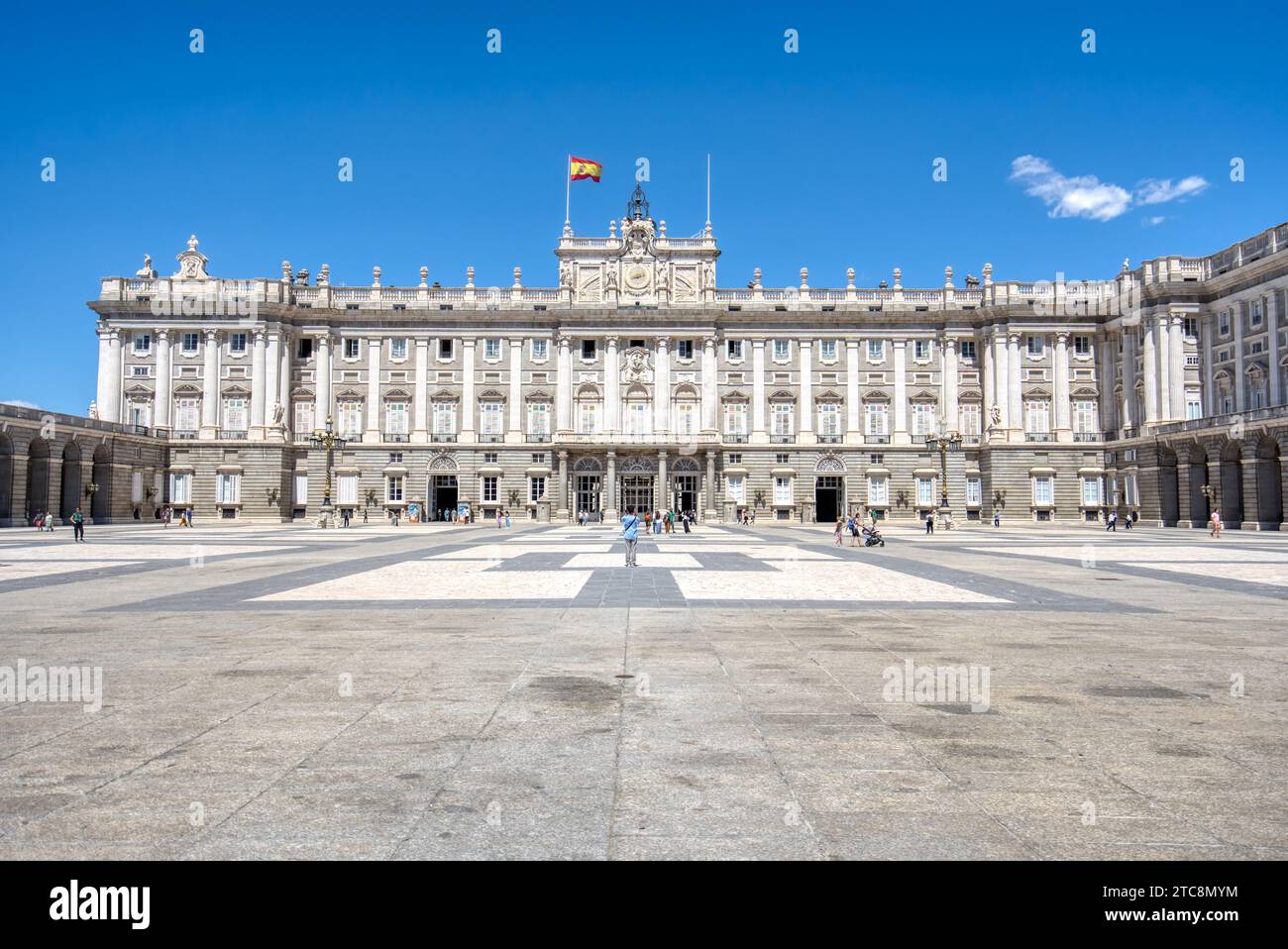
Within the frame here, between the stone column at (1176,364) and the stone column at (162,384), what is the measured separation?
224 ft

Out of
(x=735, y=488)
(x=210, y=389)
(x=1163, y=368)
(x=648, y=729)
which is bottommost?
(x=648, y=729)

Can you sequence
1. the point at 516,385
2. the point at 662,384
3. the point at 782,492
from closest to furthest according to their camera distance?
the point at 782,492 < the point at 662,384 < the point at 516,385

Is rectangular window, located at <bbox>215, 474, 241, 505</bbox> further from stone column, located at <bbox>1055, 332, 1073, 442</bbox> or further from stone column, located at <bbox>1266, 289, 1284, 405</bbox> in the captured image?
stone column, located at <bbox>1266, 289, 1284, 405</bbox>

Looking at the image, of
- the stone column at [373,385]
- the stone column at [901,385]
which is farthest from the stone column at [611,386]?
the stone column at [901,385]

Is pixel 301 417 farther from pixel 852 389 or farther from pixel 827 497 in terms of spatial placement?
pixel 852 389

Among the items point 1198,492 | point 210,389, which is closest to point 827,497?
point 1198,492

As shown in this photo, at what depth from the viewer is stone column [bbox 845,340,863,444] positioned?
63.4m

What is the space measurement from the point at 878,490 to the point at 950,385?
9441 mm

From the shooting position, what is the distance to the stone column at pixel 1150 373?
55969mm

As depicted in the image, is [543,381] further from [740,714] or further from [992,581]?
[740,714]

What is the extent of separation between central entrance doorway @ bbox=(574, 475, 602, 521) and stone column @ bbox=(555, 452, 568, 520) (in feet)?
3.85

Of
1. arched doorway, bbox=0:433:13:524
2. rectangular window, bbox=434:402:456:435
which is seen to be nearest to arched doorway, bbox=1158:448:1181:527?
rectangular window, bbox=434:402:456:435

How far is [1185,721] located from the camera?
6.01 m

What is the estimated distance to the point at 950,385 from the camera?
6316cm
